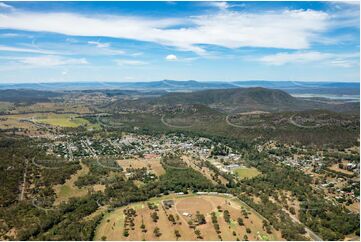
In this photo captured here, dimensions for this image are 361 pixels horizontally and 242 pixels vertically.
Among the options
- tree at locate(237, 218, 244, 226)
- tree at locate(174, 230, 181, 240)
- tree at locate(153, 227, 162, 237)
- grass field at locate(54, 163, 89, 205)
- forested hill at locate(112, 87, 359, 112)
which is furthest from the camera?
forested hill at locate(112, 87, 359, 112)

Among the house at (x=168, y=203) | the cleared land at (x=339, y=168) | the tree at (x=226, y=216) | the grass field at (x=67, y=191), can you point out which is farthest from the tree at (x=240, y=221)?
the cleared land at (x=339, y=168)

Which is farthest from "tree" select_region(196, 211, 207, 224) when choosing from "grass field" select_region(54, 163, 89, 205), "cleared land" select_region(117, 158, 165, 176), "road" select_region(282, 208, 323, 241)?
"cleared land" select_region(117, 158, 165, 176)

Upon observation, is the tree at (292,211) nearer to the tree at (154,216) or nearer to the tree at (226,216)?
the tree at (226,216)

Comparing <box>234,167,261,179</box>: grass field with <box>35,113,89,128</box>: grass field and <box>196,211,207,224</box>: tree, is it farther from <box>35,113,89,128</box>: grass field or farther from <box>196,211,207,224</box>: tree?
<box>35,113,89,128</box>: grass field

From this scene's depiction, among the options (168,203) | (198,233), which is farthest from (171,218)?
(168,203)

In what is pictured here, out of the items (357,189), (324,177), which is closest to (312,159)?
(324,177)

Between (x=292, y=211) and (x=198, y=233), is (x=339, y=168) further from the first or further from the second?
(x=198, y=233)
